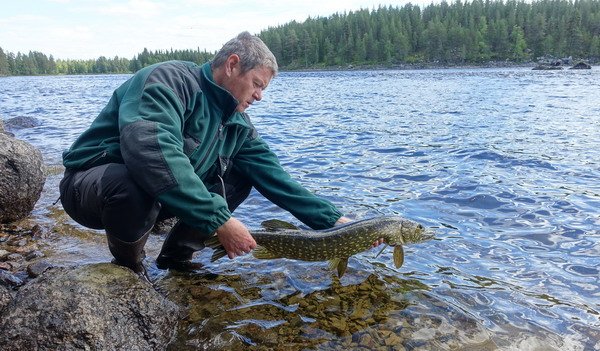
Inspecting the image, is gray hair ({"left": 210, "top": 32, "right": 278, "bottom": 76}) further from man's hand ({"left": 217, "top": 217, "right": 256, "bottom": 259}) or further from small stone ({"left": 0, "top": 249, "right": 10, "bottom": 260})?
small stone ({"left": 0, "top": 249, "right": 10, "bottom": 260})

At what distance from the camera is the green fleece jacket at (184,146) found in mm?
3801

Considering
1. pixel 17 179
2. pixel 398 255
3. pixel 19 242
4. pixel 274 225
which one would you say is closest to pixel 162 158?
pixel 274 225

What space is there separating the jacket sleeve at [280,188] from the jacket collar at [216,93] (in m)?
0.66

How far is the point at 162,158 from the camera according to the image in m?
3.77

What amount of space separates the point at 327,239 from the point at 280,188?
80 centimetres

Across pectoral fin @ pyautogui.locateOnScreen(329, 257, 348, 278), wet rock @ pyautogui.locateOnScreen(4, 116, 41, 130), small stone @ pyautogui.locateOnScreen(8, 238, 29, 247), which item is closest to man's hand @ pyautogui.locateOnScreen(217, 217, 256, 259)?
pectoral fin @ pyautogui.locateOnScreen(329, 257, 348, 278)

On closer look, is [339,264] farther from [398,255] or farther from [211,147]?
[211,147]

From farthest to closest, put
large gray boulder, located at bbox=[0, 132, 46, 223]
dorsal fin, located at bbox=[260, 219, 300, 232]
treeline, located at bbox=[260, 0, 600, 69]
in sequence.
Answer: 1. treeline, located at bbox=[260, 0, 600, 69]
2. large gray boulder, located at bbox=[0, 132, 46, 223]
3. dorsal fin, located at bbox=[260, 219, 300, 232]

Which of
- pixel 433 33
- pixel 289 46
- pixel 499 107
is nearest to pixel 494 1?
pixel 433 33

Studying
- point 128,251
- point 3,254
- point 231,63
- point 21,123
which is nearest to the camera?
point 128,251

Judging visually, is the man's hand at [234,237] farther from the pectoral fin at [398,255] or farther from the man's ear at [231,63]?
the pectoral fin at [398,255]

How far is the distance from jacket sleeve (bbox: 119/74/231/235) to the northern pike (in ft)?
2.84

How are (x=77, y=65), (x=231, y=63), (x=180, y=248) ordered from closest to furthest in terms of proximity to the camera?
(x=231, y=63) < (x=180, y=248) < (x=77, y=65)

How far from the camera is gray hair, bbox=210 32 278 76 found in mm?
4508
